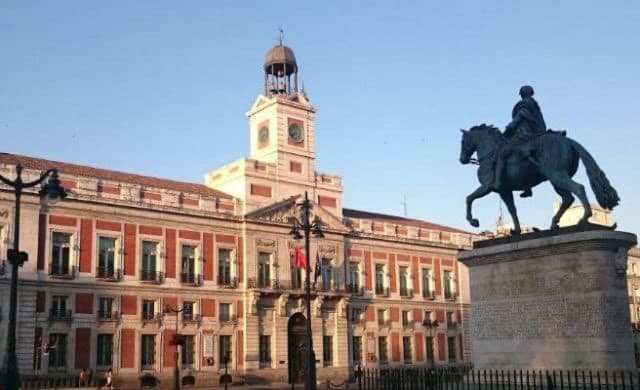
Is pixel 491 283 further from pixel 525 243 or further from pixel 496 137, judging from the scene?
pixel 496 137

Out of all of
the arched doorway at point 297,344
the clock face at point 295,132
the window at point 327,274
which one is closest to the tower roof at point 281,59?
the clock face at point 295,132

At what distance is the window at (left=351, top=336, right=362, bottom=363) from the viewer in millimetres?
51406

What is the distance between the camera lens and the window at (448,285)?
58.7 metres

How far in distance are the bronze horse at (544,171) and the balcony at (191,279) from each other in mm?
26798

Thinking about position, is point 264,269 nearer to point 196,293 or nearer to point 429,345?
point 196,293

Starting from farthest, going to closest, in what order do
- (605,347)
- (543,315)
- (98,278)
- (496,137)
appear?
(98,278)
(496,137)
(543,315)
(605,347)

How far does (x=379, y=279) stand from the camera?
54406mm

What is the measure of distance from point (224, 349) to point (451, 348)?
20777 millimetres

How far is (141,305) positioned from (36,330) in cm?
600

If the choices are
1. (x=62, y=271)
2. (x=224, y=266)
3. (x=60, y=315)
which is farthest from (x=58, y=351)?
(x=224, y=266)

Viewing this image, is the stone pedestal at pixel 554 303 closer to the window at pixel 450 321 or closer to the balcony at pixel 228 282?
the balcony at pixel 228 282

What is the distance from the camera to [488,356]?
1798 cm

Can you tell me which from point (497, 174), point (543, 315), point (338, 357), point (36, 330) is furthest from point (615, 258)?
point (338, 357)

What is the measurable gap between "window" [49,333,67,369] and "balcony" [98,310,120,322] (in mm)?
2186
